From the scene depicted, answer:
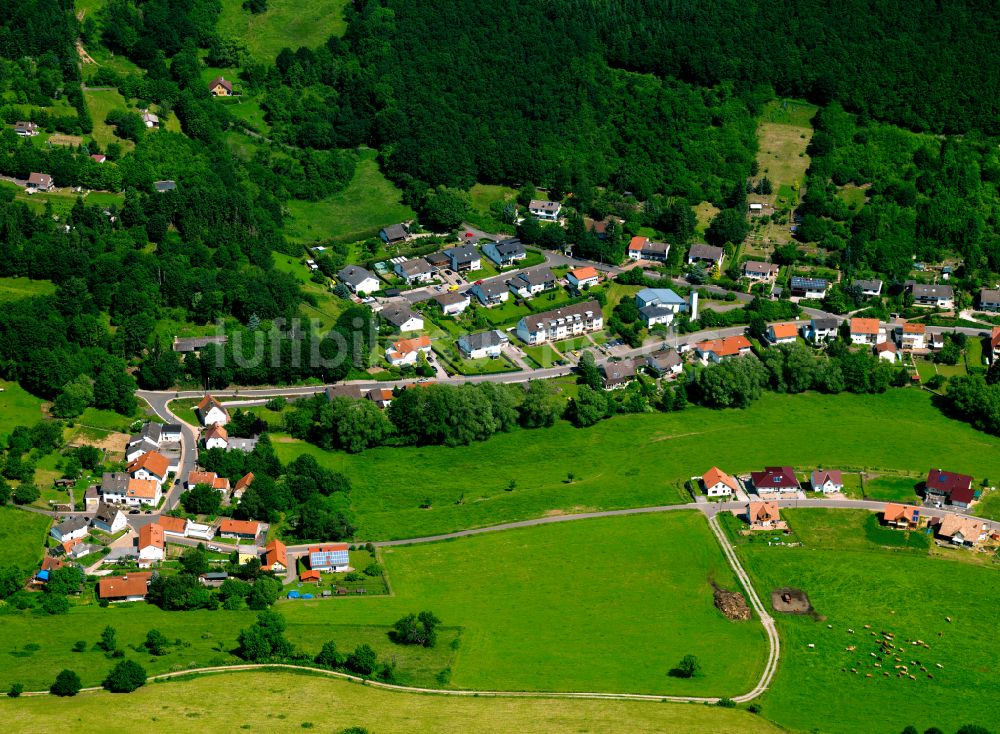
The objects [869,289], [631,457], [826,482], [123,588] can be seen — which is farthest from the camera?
[869,289]

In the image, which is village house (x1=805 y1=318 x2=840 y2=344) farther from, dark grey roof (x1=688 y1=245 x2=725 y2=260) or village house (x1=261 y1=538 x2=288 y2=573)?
village house (x1=261 y1=538 x2=288 y2=573)

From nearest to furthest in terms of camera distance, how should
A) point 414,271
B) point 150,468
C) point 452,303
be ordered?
1. point 150,468
2. point 452,303
3. point 414,271

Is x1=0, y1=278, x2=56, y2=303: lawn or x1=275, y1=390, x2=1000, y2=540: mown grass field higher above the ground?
x1=0, y1=278, x2=56, y2=303: lawn

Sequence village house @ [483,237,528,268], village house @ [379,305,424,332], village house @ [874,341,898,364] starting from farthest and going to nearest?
village house @ [483,237,528,268]
village house @ [379,305,424,332]
village house @ [874,341,898,364]

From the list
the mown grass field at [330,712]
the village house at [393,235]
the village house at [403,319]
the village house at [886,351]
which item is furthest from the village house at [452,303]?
the mown grass field at [330,712]

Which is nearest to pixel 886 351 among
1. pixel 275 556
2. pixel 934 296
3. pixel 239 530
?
pixel 934 296

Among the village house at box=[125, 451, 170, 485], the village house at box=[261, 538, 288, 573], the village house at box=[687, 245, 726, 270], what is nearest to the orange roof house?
the village house at box=[261, 538, 288, 573]

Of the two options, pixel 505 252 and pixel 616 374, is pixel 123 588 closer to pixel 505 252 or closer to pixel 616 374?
pixel 616 374

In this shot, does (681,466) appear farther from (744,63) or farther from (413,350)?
(744,63)
